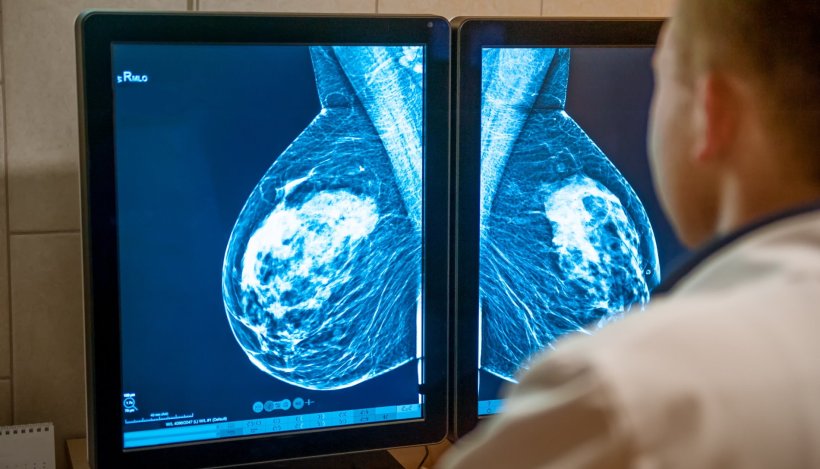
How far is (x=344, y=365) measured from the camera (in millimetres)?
1354

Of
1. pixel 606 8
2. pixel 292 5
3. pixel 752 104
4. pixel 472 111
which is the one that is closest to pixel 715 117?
pixel 752 104

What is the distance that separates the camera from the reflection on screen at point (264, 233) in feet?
4.09

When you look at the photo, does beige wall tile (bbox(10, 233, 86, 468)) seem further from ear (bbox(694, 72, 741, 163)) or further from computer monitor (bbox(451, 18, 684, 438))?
ear (bbox(694, 72, 741, 163))

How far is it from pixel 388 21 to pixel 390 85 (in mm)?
76

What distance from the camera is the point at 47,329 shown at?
1492 millimetres

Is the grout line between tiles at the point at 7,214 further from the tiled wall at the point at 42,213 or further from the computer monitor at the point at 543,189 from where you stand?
the computer monitor at the point at 543,189

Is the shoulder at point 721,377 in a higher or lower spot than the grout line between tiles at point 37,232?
lower

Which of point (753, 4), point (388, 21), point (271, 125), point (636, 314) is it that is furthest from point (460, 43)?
point (636, 314)

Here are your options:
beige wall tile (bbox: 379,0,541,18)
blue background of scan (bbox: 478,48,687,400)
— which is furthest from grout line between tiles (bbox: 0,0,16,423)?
blue background of scan (bbox: 478,48,687,400)

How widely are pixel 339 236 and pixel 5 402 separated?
533 mm

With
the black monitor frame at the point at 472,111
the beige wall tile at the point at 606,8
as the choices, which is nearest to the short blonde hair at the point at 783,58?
the black monitor frame at the point at 472,111

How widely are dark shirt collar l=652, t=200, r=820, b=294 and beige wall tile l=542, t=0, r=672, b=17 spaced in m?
1.00

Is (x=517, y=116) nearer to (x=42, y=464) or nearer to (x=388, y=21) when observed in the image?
(x=388, y=21)

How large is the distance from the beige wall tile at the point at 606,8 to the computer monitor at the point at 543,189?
0.31 m
